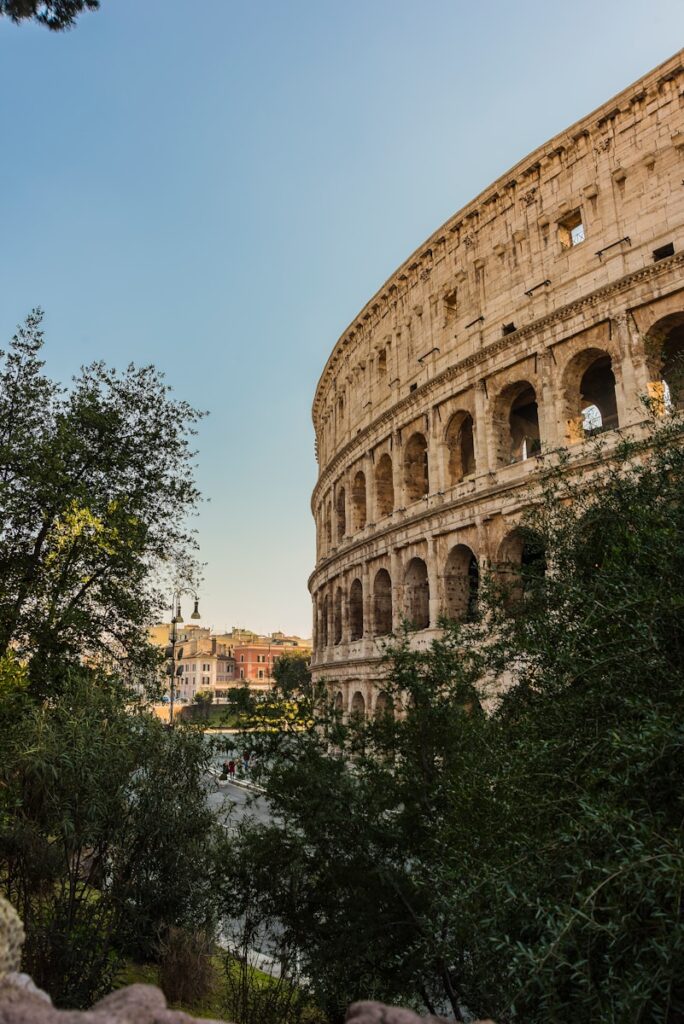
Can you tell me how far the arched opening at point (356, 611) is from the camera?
2339 centimetres

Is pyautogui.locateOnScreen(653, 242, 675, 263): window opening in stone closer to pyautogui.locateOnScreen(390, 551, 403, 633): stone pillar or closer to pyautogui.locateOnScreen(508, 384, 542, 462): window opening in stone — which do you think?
pyautogui.locateOnScreen(508, 384, 542, 462): window opening in stone

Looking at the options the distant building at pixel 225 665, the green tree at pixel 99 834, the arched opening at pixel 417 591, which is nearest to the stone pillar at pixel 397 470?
the arched opening at pixel 417 591

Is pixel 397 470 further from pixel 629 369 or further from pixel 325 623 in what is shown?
pixel 325 623

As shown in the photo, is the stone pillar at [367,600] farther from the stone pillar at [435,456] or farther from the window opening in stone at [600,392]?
the window opening in stone at [600,392]

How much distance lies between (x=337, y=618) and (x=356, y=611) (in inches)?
65.4

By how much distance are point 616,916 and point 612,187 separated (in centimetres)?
1719

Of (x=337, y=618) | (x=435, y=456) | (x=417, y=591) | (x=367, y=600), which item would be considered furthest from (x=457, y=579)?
(x=337, y=618)

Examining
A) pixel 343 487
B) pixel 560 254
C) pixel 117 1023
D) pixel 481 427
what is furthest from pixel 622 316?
pixel 117 1023

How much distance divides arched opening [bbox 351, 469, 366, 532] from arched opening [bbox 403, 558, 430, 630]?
4.69m

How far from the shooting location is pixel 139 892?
7.71 metres

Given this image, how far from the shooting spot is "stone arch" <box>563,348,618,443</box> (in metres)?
16.2

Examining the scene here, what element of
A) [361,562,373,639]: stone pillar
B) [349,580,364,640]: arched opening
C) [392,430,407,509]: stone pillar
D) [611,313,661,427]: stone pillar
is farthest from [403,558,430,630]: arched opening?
[611,313,661,427]: stone pillar

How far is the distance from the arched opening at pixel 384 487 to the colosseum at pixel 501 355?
0.06 meters

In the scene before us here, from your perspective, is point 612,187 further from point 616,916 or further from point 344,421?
point 616,916
